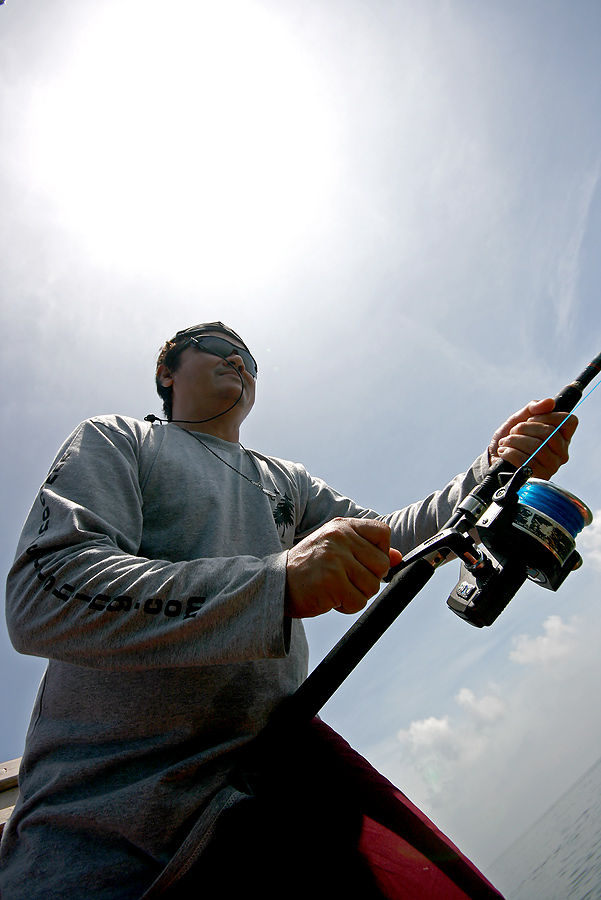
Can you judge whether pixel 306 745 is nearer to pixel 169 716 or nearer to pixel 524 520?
pixel 169 716

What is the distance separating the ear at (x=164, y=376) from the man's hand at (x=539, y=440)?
7.59ft

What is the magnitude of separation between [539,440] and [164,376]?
2.57m

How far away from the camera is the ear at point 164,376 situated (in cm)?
339

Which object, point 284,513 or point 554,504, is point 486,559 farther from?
point 284,513

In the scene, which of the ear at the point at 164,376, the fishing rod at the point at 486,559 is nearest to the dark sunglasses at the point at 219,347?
the ear at the point at 164,376

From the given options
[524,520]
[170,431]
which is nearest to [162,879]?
[524,520]

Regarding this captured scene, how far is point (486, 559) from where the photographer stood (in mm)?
1796

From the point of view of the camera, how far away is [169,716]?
149 cm

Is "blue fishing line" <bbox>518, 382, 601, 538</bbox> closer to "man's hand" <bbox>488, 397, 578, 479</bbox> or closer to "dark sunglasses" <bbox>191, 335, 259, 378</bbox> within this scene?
"man's hand" <bbox>488, 397, 578, 479</bbox>

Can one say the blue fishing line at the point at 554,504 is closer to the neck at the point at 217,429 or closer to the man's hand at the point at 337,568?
the man's hand at the point at 337,568

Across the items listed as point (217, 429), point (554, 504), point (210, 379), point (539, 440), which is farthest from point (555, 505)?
point (210, 379)

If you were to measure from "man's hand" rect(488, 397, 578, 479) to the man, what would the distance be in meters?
0.98

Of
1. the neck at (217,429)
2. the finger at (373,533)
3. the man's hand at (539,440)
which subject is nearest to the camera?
the finger at (373,533)

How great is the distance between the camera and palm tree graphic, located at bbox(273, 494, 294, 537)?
8.58 ft
